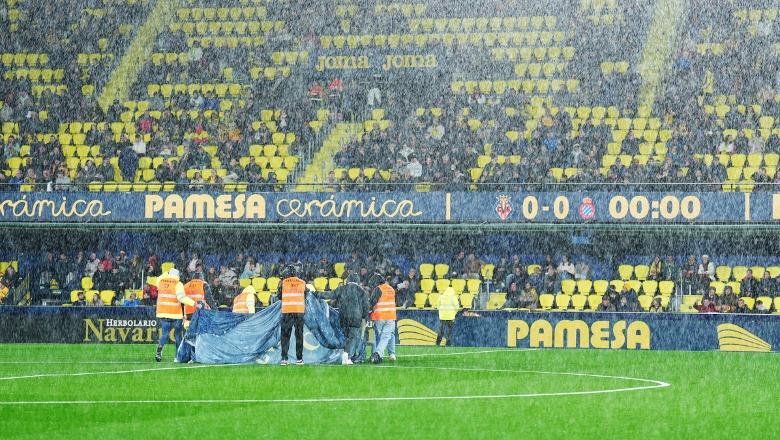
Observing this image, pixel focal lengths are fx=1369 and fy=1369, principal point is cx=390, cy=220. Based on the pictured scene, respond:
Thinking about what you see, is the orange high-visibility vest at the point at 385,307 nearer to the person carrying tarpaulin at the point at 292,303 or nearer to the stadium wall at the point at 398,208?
the person carrying tarpaulin at the point at 292,303

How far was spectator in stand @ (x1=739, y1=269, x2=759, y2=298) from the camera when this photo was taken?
112 ft

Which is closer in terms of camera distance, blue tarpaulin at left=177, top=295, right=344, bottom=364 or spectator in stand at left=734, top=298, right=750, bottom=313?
blue tarpaulin at left=177, top=295, right=344, bottom=364

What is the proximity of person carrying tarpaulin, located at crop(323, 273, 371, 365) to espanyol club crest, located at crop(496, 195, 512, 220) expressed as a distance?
483 inches

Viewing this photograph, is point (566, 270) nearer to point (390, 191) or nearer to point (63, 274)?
point (390, 191)

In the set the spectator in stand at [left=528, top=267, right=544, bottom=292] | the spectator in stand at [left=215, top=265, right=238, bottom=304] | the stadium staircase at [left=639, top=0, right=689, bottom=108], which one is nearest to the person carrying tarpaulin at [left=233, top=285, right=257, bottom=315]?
the spectator in stand at [left=215, top=265, right=238, bottom=304]

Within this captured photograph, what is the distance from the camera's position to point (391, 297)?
24312 mm

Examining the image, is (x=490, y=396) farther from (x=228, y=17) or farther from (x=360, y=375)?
(x=228, y=17)

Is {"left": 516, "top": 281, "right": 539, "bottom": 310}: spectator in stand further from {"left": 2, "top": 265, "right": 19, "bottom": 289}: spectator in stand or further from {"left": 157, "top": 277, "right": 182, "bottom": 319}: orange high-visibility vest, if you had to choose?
{"left": 2, "top": 265, "right": 19, "bottom": 289}: spectator in stand

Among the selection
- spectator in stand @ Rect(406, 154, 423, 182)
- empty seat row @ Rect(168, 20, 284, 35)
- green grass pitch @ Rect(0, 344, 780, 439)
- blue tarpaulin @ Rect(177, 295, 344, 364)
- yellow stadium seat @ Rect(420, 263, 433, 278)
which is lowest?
green grass pitch @ Rect(0, 344, 780, 439)

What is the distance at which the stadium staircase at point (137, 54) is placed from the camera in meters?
45.1

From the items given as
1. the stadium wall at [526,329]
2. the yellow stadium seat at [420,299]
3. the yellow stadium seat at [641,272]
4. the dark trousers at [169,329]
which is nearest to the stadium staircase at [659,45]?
the yellow stadium seat at [641,272]

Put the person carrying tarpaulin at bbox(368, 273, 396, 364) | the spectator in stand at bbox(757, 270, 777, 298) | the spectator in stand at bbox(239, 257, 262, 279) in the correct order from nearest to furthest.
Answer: the person carrying tarpaulin at bbox(368, 273, 396, 364), the spectator in stand at bbox(757, 270, 777, 298), the spectator in stand at bbox(239, 257, 262, 279)

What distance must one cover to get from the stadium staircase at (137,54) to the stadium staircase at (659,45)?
54.6ft

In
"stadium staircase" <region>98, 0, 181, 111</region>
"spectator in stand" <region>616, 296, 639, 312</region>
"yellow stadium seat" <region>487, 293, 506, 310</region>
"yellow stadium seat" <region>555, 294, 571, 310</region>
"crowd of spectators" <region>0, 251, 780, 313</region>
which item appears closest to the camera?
"spectator in stand" <region>616, 296, 639, 312</region>
